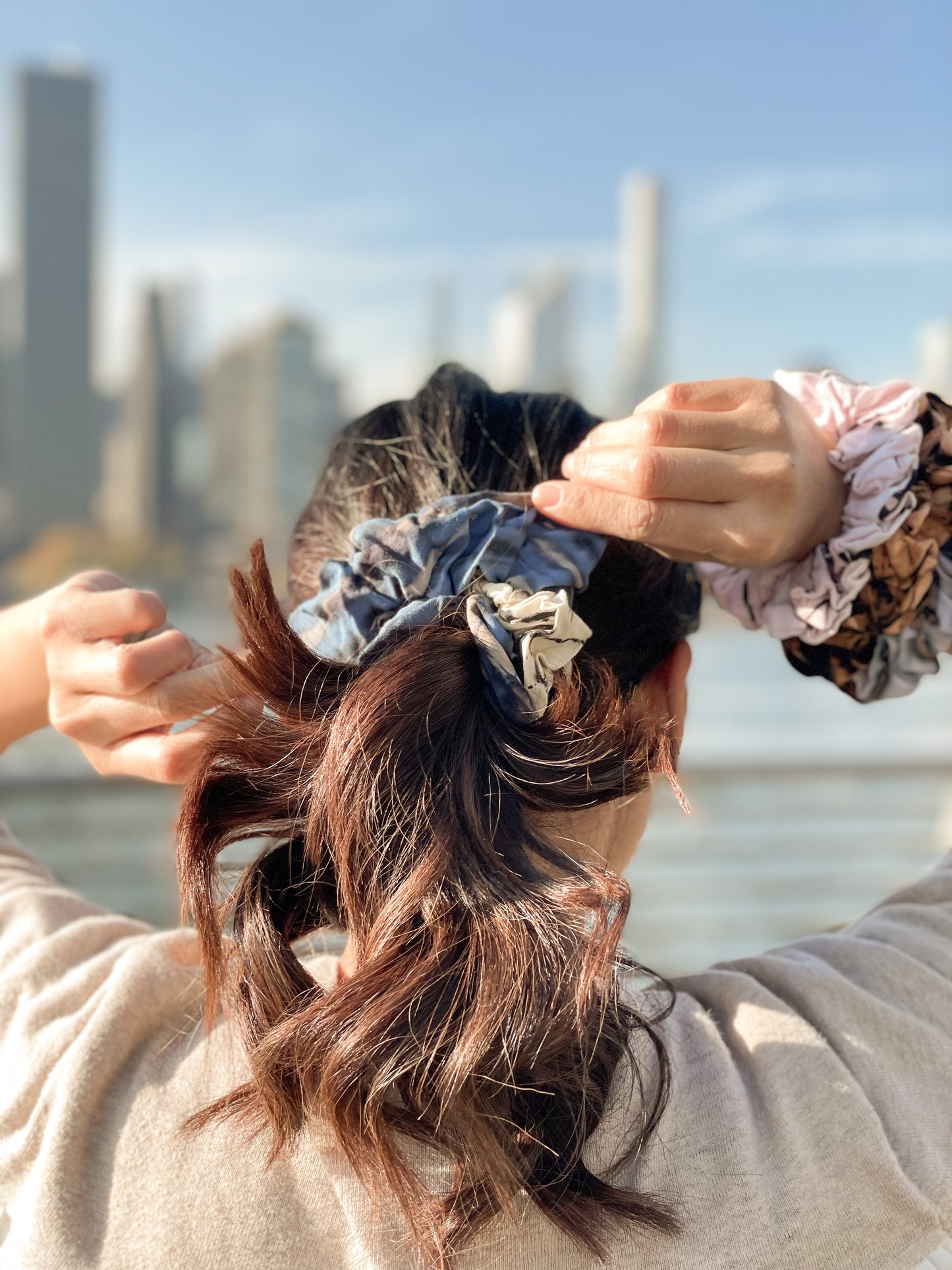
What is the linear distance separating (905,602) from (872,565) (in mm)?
39

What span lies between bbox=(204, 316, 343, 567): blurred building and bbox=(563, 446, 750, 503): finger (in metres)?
21.9

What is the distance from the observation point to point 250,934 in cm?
58

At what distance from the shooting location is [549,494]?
610 mm

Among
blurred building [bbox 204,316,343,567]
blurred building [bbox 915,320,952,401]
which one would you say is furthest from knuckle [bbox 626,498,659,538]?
blurred building [bbox 204,316,343,567]

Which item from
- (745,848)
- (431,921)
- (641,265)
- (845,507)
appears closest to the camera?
(431,921)

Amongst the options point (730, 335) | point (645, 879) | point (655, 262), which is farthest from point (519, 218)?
point (645, 879)

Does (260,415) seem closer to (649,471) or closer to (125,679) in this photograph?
(125,679)

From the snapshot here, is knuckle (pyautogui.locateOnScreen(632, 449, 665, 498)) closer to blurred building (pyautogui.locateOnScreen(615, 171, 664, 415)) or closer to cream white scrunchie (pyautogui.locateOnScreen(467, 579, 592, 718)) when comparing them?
cream white scrunchie (pyautogui.locateOnScreen(467, 579, 592, 718))

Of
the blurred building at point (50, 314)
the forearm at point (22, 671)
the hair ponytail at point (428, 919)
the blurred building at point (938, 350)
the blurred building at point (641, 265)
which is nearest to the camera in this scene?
the hair ponytail at point (428, 919)

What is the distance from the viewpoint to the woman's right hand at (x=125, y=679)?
0.65 meters

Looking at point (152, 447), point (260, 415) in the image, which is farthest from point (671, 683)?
point (260, 415)

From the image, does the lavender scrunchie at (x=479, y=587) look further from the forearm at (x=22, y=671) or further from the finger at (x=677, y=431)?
the forearm at (x=22, y=671)

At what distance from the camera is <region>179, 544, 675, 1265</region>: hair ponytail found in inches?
20.1

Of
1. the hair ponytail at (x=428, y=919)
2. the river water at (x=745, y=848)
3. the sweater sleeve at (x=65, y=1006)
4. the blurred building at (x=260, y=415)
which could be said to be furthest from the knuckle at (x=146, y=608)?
the blurred building at (x=260, y=415)
